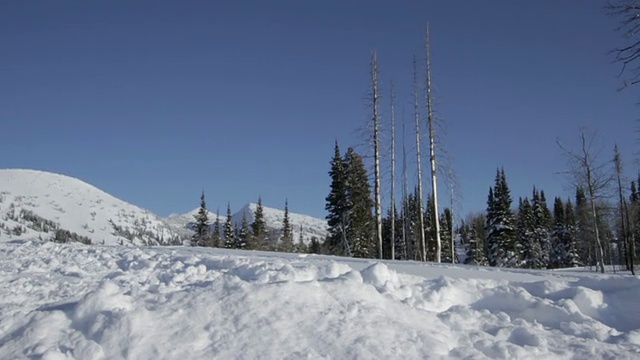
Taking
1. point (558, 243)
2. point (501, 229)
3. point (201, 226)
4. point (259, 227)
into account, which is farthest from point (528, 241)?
point (201, 226)

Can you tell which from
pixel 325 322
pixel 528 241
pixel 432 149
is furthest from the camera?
pixel 528 241

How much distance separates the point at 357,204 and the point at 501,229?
19086 millimetres

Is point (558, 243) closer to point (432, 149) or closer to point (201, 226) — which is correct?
point (201, 226)

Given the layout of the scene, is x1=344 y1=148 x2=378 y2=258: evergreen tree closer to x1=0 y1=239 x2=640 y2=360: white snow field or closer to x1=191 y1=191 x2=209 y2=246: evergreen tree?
x1=191 y1=191 x2=209 y2=246: evergreen tree

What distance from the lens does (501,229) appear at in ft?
155

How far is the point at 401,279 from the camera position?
306 inches

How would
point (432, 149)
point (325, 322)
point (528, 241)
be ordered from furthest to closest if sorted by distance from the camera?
point (528, 241)
point (432, 149)
point (325, 322)

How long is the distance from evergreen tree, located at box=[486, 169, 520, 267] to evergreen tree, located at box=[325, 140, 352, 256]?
1836cm

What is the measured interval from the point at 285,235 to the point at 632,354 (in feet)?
154

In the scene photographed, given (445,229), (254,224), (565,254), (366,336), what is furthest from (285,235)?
(366,336)

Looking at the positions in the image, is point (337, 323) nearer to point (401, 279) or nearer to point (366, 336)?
point (366, 336)

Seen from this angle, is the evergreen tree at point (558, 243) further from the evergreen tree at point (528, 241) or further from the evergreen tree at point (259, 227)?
the evergreen tree at point (259, 227)

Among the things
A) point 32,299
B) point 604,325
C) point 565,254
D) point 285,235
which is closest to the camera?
point 604,325

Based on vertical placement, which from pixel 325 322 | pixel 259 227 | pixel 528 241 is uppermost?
pixel 259 227
